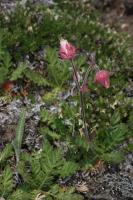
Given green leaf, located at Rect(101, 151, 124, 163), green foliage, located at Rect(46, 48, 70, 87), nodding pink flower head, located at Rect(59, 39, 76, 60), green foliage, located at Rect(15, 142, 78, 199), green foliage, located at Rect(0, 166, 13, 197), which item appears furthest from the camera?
green foliage, located at Rect(46, 48, 70, 87)

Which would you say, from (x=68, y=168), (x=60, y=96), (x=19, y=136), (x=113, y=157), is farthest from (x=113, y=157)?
(x=60, y=96)

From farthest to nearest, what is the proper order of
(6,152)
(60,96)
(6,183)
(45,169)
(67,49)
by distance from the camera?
(60,96), (6,152), (45,169), (6,183), (67,49)

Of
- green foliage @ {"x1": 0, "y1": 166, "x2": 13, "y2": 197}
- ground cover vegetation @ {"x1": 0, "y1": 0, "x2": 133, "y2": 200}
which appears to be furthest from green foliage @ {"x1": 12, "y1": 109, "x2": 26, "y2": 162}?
green foliage @ {"x1": 0, "y1": 166, "x2": 13, "y2": 197}

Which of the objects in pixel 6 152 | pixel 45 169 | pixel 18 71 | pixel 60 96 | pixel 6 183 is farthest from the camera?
pixel 60 96

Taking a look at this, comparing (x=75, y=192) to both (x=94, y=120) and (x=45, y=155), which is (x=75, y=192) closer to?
(x=45, y=155)

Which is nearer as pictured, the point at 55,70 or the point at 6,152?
the point at 6,152

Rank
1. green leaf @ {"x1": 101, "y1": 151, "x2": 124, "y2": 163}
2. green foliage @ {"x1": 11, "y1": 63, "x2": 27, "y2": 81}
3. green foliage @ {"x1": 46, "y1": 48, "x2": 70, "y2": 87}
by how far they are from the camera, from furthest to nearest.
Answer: green foliage @ {"x1": 46, "y1": 48, "x2": 70, "y2": 87}, green foliage @ {"x1": 11, "y1": 63, "x2": 27, "y2": 81}, green leaf @ {"x1": 101, "y1": 151, "x2": 124, "y2": 163}

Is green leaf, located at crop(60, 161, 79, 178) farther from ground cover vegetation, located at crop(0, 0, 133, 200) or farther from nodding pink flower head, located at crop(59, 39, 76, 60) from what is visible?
nodding pink flower head, located at crop(59, 39, 76, 60)

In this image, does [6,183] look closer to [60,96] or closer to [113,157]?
[113,157]

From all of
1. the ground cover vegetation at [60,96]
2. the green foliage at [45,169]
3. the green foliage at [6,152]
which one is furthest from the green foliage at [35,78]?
the green foliage at [45,169]
